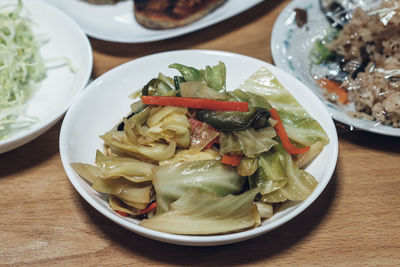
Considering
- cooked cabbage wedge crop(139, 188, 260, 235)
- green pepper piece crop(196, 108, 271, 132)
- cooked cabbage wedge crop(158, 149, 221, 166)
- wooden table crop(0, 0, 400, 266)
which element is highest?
green pepper piece crop(196, 108, 271, 132)

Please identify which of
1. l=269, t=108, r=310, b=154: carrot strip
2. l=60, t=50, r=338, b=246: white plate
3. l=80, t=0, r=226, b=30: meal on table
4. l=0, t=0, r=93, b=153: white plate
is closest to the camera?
l=60, t=50, r=338, b=246: white plate

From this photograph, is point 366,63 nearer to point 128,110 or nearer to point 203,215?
point 128,110

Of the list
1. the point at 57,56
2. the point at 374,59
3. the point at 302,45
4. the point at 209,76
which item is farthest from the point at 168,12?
the point at 374,59

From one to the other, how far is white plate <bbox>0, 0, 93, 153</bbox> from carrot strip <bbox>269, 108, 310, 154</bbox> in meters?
0.89

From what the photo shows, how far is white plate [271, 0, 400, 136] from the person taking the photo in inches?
74.3

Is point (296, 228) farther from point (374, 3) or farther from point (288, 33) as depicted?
point (374, 3)

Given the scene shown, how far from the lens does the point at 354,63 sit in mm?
2148

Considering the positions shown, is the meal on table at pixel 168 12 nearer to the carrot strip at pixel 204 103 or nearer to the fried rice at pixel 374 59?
the fried rice at pixel 374 59

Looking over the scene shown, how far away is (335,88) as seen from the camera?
211 cm

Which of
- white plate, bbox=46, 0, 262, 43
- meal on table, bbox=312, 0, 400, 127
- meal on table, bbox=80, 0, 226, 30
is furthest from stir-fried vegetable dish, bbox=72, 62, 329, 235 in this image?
meal on table, bbox=80, 0, 226, 30

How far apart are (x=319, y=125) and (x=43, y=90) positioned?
140 cm

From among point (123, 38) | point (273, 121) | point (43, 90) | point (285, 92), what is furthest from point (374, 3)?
point (43, 90)

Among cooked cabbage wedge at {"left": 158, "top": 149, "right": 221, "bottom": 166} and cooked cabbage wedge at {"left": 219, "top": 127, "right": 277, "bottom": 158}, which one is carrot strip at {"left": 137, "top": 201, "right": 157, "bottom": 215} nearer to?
cooked cabbage wedge at {"left": 158, "top": 149, "right": 221, "bottom": 166}

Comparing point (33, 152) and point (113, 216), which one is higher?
point (113, 216)
